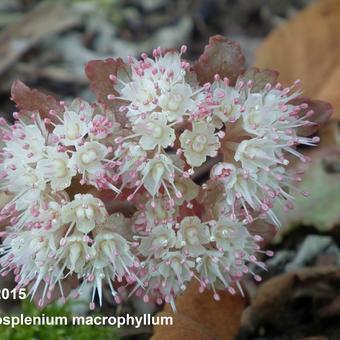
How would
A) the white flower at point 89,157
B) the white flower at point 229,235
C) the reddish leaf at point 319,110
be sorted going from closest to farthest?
1. the white flower at point 89,157
2. the white flower at point 229,235
3. the reddish leaf at point 319,110

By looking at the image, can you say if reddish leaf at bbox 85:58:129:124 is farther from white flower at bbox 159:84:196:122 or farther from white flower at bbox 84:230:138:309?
white flower at bbox 84:230:138:309

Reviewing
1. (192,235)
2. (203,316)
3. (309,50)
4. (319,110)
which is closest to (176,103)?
(192,235)

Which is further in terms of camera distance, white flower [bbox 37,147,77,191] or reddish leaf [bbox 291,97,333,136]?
reddish leaf [bbox 291,97,333,136]

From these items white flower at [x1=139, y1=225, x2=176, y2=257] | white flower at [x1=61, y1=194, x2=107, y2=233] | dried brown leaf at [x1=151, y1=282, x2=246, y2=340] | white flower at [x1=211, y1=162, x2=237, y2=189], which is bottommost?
dried brown leaf at [x1=151, y1=282, x2=246, y2=340]

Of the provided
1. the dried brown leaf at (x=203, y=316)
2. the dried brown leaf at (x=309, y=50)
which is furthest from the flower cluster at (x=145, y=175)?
the dried brown leaf at (x=309, y=50)

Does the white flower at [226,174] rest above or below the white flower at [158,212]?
above

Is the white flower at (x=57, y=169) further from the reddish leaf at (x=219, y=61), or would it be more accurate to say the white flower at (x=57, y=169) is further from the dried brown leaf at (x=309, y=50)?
the dried brown leaf at (x=309, y=50)

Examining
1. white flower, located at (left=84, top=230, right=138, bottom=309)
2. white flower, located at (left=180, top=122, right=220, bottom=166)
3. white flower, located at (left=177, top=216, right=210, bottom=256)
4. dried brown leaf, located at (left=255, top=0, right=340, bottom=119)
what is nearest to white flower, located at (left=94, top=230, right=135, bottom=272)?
white flower, located at (left=84, top=230, right=138, bottom=309)

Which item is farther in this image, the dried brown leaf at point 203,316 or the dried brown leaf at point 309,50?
the dried brown leaf at point 309,50
